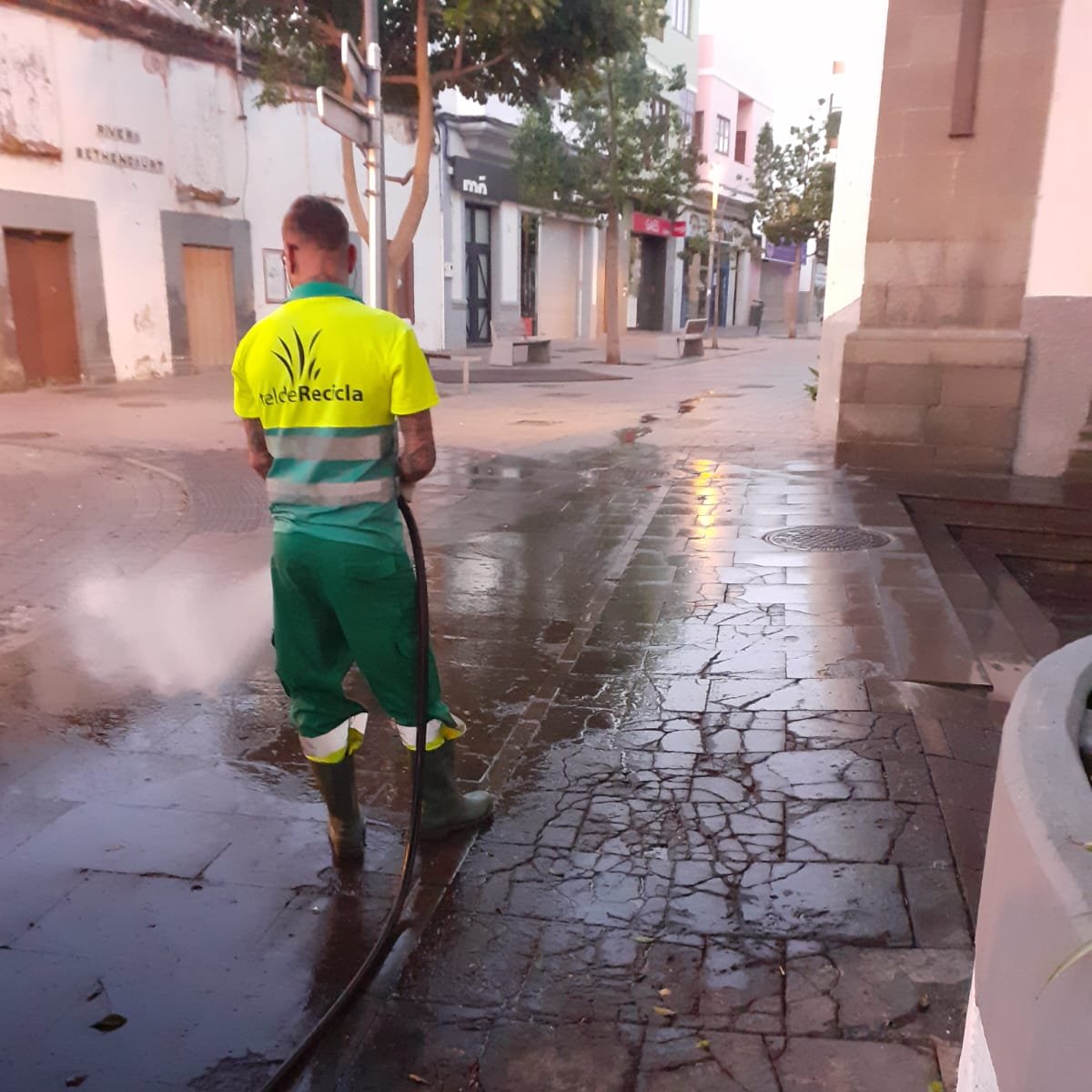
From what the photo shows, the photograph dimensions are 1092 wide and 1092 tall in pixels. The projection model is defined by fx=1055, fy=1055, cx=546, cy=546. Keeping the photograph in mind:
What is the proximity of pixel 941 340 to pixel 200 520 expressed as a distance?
617cm

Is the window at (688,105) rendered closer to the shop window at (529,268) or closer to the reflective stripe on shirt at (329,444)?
the shop window at (529,268)

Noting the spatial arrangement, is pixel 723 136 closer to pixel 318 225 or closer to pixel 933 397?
pixel 933 397

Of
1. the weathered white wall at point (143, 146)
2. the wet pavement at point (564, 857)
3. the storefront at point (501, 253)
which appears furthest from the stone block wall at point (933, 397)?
the storefront at point (501, 253)

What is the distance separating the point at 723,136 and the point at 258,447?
45623mm

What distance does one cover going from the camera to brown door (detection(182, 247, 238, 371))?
1867 centimetres

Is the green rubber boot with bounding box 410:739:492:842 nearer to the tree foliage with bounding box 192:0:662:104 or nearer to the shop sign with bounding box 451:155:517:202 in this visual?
the tree foliage with bounding box 192:0:662:104

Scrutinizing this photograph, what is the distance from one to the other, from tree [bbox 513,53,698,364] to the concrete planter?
20.8m

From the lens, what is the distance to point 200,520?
777 cm

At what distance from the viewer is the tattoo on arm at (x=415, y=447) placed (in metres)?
2.94

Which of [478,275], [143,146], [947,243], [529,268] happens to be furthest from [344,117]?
[529,268]

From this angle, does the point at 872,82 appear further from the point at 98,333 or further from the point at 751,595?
the point at 98,333

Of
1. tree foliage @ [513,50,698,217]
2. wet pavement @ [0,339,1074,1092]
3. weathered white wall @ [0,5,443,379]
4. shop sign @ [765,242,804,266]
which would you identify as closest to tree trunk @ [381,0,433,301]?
weathered white wall @ [0,5,443,379]

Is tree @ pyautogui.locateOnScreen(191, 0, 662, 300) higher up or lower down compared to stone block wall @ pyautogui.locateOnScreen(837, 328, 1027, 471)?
higher up

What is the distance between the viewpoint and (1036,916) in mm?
1381
